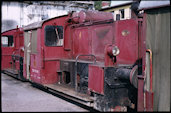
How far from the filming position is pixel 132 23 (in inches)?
251

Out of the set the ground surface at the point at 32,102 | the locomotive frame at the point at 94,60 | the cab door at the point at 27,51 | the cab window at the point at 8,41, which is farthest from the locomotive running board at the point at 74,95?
the cab window at the point at 8,41

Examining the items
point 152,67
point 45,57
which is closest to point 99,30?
point 45,57

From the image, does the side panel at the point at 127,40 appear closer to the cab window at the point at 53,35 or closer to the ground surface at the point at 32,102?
the ground surface at the point at 32,102

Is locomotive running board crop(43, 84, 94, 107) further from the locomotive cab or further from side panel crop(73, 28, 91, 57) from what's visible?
the locomotive cab

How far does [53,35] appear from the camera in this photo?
8727 mm

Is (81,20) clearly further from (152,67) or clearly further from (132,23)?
(152,67)

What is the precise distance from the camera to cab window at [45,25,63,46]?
28.1ft

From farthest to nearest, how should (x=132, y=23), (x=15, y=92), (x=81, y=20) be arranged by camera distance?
(x=15, y=92) → (x=81, y=20) → (x=132, y=23)

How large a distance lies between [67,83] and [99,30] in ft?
8.10

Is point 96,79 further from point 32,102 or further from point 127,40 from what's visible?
point 32,102

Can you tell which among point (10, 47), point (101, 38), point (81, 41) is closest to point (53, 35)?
point (81, 41)

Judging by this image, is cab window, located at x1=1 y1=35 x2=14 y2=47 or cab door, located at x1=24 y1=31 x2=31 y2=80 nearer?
cab door, located at x1=24 y1=31 x2=31 y2=80

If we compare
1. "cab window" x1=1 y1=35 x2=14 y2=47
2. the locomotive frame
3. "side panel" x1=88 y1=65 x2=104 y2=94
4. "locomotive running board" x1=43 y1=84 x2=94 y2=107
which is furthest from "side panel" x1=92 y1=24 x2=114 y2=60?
"cab window" x1=1 y1=35 x2=14 y2=47

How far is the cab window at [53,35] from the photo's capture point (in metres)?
8.55
